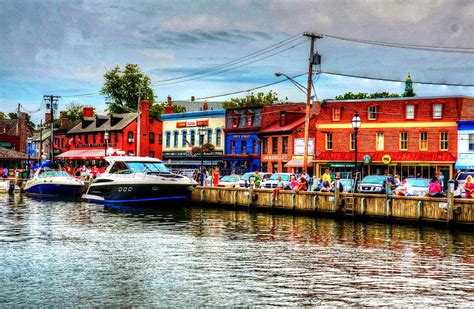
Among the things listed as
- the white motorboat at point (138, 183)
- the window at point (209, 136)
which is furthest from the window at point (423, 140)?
the window at point (209, 136)

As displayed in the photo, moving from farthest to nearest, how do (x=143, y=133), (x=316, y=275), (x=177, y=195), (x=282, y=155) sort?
(x=143, y=133) < (x=282, y=155) < (x=177, y=195) < (x=316, y=275)

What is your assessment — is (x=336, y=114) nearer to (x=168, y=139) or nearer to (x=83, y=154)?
(x=168, y=139)

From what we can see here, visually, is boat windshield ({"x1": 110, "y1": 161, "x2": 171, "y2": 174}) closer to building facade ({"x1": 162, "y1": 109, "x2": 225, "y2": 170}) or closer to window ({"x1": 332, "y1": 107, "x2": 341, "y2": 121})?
window ({"x1": 332, "y1": 107, "x2": 341, "y2": 121})

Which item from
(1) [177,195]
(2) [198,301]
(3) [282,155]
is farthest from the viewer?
(3) [282,155]

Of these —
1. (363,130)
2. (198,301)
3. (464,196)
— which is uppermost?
(363,130)

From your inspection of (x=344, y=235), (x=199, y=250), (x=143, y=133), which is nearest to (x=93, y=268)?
(x=199, y=250)

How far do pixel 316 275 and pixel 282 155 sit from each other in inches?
2028

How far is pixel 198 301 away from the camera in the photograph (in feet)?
49.6

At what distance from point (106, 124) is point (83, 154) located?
5563 millimetres

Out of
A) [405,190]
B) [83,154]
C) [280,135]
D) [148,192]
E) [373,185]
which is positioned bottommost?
[148,192]

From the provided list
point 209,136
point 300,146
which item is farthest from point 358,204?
point 209,136

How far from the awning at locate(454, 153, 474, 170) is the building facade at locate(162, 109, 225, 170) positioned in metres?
29.4

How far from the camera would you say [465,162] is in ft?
185

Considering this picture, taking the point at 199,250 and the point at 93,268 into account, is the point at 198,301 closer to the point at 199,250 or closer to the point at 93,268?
the point at 93,268
